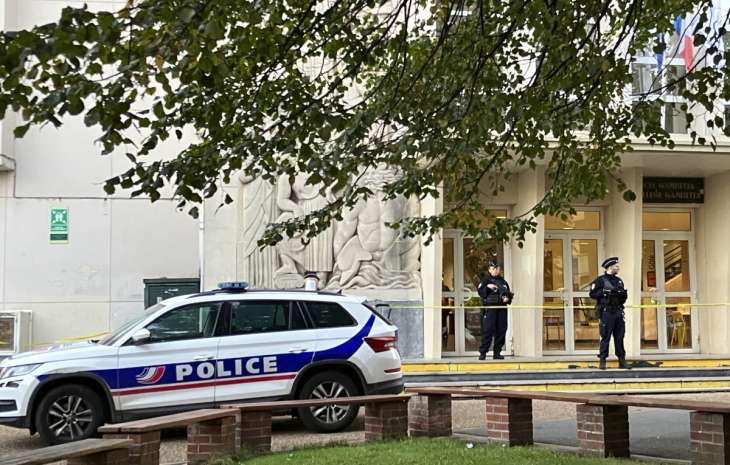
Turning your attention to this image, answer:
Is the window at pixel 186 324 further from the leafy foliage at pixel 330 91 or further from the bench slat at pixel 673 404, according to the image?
the bench slat at pixel 673 404

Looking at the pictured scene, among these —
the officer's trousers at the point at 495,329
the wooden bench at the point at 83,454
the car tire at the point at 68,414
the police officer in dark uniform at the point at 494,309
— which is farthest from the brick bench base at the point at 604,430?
the officer's trousers at the point at 495,329

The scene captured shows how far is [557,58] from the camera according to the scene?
9.21m

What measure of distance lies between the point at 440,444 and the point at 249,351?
8.97ft

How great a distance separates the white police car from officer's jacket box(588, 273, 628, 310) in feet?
19.1

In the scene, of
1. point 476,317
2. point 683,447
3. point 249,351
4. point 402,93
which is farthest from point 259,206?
point 683,447

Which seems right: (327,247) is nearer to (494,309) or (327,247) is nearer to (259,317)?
(494,309)

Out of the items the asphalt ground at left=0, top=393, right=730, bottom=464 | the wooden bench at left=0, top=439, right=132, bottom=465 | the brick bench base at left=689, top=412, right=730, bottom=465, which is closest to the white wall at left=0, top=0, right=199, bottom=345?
the asphalt ground at left=0, top=393, right=730, bottom=464

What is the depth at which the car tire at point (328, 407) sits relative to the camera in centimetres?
1032

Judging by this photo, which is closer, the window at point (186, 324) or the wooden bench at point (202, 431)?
the wooden bench at point (202, 431)

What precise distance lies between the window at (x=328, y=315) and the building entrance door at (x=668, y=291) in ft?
35.5

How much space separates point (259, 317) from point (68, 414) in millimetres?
2428

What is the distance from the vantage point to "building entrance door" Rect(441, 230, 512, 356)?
60.6 feet

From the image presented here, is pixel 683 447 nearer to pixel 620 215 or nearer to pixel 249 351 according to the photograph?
pixel 249 351

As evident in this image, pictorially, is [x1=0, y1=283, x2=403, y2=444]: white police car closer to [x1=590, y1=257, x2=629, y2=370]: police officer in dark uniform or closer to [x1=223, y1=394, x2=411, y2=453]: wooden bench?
[x1=223, y1=394, x2=411, y2=453]: wooden bench
